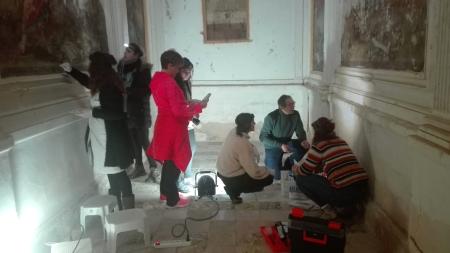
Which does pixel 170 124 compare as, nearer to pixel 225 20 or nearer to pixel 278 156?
pixel 278 156

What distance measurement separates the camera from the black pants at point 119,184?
3.66 meters

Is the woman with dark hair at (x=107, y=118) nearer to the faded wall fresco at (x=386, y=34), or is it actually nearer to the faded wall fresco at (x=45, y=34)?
the faded wall fresco at (x=45, y=34)

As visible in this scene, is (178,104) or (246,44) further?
(246,44)

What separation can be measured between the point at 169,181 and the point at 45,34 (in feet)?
6.03

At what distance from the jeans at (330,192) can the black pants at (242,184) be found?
0.43m

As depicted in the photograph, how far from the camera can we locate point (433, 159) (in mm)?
2061

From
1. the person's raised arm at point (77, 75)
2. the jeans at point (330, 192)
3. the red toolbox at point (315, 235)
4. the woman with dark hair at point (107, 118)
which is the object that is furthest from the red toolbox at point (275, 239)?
the person's raised arm at point (77, 75)

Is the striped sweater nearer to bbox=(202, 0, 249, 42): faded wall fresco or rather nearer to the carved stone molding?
the carved stone molding

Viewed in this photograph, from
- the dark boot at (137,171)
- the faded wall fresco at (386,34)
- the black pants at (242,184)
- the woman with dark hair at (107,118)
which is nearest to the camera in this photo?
the faded wall fresco at (386,34)

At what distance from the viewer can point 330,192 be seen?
3.56 metres

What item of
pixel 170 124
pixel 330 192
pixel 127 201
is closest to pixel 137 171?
pixel 127 201

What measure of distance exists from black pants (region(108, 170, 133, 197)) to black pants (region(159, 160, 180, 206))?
395 millimetres

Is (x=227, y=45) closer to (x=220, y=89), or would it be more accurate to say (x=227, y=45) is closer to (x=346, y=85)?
(x=220, y=89)

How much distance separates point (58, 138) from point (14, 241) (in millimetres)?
1071
